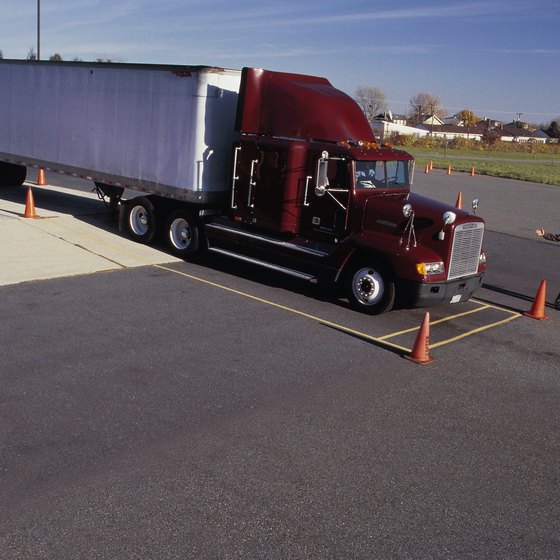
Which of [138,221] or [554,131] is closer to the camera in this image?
[138,221]

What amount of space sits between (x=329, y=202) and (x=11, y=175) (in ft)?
45.4

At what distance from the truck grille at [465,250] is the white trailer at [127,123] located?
478 centimetres

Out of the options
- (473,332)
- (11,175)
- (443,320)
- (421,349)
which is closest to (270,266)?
(443,320)

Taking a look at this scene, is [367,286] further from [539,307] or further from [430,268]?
[539,307]

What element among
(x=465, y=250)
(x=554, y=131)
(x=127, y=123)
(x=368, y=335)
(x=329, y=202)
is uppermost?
(x=554, y=131)

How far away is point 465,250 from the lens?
1065cm

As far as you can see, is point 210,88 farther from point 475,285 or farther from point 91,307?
point 475,285

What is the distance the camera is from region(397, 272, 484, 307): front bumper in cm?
1009

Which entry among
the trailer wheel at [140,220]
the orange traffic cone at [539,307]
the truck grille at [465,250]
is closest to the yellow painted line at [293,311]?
the trailer wheel at [140,220]

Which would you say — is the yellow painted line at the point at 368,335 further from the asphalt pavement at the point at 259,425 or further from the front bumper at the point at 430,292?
the front bumper at the point at 430,292

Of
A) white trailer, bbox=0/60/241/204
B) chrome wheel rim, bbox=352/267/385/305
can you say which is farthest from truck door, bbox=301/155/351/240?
white trailer, bbox=0/60/241/204

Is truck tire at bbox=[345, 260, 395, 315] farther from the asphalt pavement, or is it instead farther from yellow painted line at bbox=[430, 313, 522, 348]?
yellow painted line at bbox=[430, 313, 522, 348]

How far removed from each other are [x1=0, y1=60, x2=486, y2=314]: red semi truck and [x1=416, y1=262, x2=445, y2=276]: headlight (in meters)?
0.02

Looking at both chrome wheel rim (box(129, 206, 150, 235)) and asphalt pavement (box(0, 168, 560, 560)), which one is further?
chrome wheel rim (box(129, 206, 150, 235))
